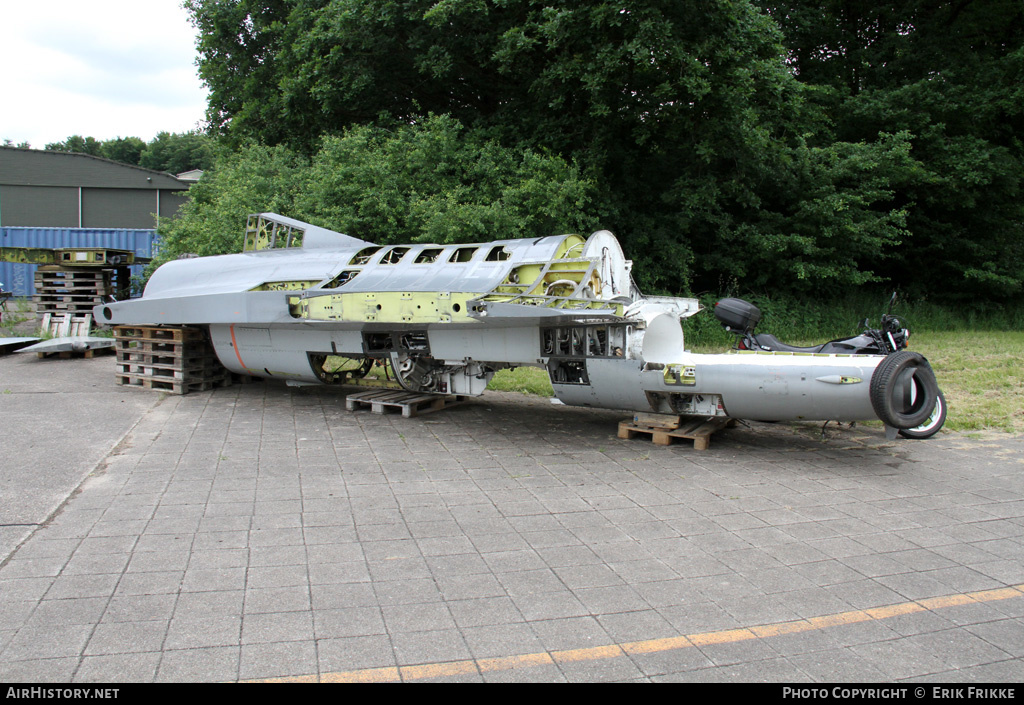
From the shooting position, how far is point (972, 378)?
401 inches

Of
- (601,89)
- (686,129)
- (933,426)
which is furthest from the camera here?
(686,129)

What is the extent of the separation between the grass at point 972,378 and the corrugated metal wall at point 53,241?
15.7m

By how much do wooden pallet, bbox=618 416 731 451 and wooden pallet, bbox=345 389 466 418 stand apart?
9.15 ft

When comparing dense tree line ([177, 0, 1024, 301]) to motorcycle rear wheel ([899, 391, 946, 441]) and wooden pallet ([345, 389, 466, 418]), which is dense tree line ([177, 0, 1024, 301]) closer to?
wooden pallet ([345, 389, 466, 418])

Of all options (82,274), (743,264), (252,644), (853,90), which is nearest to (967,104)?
(853,90)

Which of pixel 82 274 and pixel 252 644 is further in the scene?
pixel 82 274

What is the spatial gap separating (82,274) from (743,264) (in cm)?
1611

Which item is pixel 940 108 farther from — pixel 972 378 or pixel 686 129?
pixel 972 378

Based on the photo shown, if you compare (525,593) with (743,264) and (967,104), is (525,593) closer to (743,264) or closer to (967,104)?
(743,264)

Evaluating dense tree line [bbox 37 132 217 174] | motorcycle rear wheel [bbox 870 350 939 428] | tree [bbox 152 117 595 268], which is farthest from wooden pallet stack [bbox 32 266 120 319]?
dense tree line [bbox 37 132 217 174]

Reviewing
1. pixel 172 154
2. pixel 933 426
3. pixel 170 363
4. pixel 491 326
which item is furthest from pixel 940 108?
pixel 172 154

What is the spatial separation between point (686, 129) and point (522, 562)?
1116cm

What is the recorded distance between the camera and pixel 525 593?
159 inches
